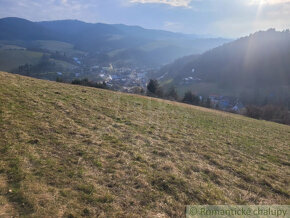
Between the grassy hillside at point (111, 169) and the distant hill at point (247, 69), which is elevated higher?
the distant hill at point (247, 69)

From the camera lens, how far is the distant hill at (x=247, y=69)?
134250 millimetres

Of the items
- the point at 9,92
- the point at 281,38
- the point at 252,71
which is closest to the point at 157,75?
the point at 252,71

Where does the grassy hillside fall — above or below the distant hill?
below

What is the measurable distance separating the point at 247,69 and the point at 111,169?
174934 millimetres

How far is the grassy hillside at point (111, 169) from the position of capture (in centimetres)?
441

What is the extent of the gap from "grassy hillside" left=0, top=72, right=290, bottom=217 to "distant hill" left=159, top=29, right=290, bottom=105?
444 feet

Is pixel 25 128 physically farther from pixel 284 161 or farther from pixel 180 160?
pixel 284 161

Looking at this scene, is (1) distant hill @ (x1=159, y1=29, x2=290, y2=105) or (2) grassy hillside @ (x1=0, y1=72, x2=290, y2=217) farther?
(1) distant hill @ (x1=159, y1=29, x2=290, y2=105)

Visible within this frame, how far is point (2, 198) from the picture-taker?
4020 mm

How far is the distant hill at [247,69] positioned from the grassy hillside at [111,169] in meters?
135

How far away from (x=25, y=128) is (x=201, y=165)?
25.7 feet

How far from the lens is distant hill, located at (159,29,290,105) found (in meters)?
134

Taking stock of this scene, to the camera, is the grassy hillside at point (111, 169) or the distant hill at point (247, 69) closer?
the grassy hillside at point (111, 169)

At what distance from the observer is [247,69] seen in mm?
150750
